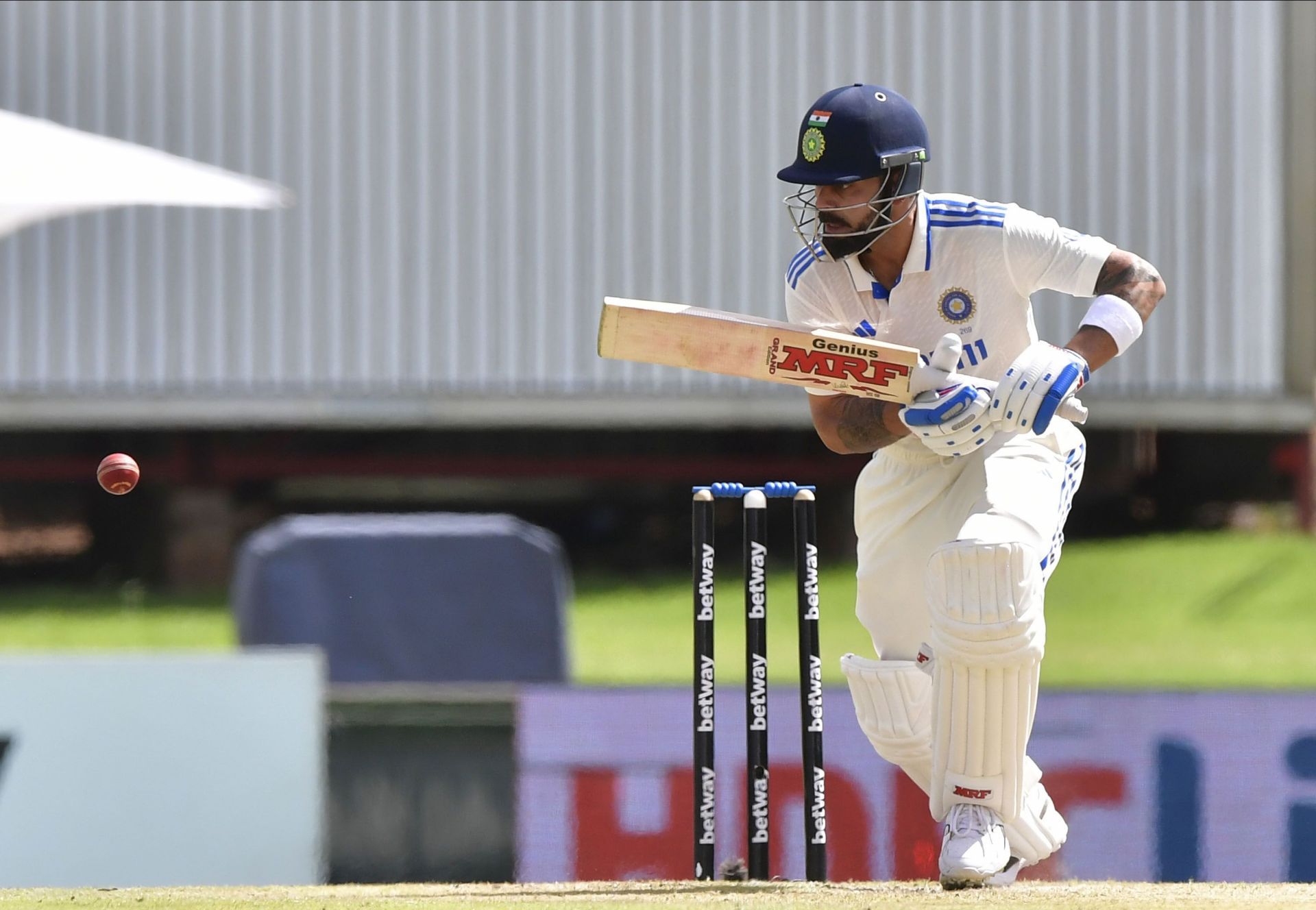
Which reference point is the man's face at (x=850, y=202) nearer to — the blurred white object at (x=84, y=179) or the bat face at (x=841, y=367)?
the bat face at (x=841, y=367)

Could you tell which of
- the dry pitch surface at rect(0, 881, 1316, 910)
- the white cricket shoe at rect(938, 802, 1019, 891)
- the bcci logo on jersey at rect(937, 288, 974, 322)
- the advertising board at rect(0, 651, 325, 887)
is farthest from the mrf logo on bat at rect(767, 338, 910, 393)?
the advertising board at rect(0, 651, 325, 887)

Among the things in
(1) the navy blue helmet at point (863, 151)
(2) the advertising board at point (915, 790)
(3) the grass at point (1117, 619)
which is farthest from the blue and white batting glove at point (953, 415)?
(3) the grass at point (1117, 619)

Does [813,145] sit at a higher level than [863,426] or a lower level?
higher

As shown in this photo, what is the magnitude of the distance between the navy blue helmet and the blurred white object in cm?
181

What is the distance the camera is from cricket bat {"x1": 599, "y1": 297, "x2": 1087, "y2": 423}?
3.35m

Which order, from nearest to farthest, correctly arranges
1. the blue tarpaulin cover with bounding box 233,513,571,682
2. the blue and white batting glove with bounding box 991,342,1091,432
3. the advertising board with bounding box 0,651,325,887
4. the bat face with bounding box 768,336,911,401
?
the blue and white batting glove with bounding box 991,342,1091,432 < the bat face with bounding box 768,336,911,401 < the advertising board with bounding box 0,651,325,887 < the blue tarpaulin cover with bounding box 233,513,571,682

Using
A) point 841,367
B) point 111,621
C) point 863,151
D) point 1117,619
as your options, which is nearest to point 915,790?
point 841,367

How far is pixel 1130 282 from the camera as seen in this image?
139 inches

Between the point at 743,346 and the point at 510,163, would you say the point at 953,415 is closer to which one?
the point at 743,346

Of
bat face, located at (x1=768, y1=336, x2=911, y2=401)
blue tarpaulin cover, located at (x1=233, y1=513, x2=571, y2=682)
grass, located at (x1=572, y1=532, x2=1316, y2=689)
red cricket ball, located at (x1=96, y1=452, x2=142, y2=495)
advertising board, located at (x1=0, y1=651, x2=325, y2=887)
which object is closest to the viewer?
bat face, located at (x1=768, y1=336, x2=911, y2=401)

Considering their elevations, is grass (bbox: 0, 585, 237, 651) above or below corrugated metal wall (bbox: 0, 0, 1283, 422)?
below

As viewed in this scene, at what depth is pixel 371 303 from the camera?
30.5 feet

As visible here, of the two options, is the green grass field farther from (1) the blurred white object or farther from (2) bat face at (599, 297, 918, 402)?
(2) bat face at (599, 297, 918, 402)

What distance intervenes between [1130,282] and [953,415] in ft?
1.70
